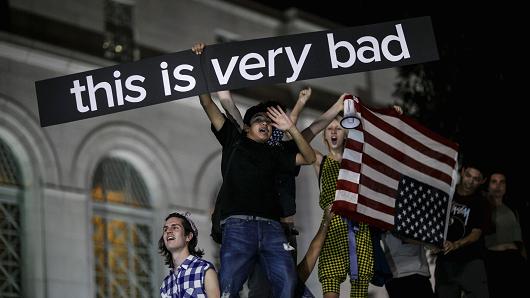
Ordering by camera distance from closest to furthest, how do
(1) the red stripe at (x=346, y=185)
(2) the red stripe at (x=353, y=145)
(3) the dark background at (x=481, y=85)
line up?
1. (1) the red stripe at (x=346, y=185)
2. (2) the red stripe at (x=353, y=145)
3. (3) the dark background at (x=481, y=85)

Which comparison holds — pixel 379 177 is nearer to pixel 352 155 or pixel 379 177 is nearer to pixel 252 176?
pixel 352 155

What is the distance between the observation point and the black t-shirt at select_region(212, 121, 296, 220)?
9.24m

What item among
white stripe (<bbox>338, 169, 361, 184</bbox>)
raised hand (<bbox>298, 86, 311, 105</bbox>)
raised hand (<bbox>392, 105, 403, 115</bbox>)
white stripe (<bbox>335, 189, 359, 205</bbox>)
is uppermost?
raised hand (<bbox>392, 105, 403, 115</bbox>)

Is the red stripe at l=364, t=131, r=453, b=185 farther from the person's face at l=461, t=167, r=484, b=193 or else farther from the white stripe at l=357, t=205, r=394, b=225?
the white stripe at l=357, t=205, r=394, b=225

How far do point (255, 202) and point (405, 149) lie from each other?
296cm

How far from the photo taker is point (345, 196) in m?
10.5

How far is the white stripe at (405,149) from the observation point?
11.3 m

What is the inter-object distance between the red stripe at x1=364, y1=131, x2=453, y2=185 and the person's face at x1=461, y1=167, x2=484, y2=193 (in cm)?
25

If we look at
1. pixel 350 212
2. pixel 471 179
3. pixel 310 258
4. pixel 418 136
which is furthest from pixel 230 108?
pixel 471 179

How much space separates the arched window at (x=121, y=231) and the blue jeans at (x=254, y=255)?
1091cm

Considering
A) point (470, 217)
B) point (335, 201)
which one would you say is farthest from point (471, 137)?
point (335, 201)

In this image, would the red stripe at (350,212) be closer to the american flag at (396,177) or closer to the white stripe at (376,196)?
the american flag at (396,177)

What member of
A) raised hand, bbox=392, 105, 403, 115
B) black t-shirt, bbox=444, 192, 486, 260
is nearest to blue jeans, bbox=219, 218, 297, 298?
raised hand, bbox=392, 105, 403, 115

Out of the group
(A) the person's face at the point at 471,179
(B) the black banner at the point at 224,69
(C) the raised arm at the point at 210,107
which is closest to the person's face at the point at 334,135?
(B) the black banner at the point at 224,69
